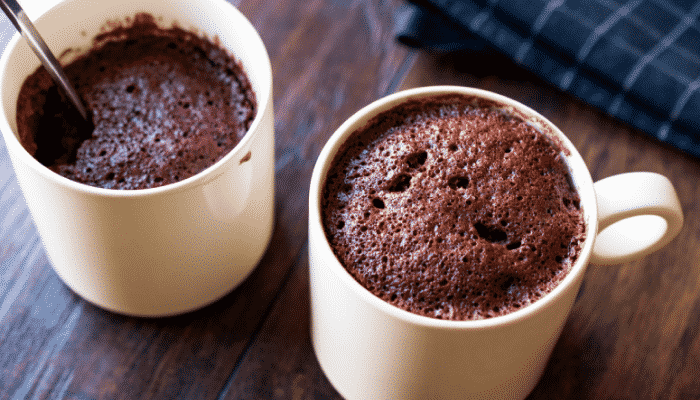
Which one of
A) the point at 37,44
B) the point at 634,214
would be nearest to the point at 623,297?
the point at 634,214

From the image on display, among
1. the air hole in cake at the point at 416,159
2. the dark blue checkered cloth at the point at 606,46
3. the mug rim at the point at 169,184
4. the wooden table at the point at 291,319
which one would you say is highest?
the dark blue checkered cloth at the point at 606,46

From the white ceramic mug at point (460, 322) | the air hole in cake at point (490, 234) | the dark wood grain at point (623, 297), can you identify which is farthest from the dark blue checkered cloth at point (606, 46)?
the air hole in cake at point (490, 234)

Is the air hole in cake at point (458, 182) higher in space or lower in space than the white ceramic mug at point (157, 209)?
higher

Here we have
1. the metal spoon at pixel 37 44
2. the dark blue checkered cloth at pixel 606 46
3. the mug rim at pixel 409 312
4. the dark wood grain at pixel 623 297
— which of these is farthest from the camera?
the dark blue checkered cloth at pixel 606 46

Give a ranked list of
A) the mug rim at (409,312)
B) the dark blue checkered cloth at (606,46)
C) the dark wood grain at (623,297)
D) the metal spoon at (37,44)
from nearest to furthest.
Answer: the mug rim at (409,312), the metal spoon at (37,44), the dark wood grain at (623,297), the dark blue checkered cloth at (606,46)

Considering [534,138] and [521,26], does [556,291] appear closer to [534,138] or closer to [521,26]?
[534,138]

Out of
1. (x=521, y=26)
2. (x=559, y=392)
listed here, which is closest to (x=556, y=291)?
(x=559, y=392)

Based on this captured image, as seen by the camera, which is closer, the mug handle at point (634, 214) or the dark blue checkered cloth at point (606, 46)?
the mug handle at point (634, 214)

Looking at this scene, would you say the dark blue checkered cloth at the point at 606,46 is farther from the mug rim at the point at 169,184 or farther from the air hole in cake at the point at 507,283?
the air hole in cake at the point at 507,283
